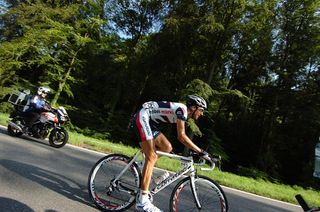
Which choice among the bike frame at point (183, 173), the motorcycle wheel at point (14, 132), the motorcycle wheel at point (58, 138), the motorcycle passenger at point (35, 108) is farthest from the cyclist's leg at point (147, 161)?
the motorcycle wheel at point (14, 132)

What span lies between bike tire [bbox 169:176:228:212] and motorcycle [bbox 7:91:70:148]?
7144mm

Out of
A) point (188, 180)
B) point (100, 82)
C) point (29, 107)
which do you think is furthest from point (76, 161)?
point (100, 82)

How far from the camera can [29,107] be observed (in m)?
12.3

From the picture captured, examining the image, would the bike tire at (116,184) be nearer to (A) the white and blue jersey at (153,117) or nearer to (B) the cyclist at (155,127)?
(B) the cyclist at (155,127)

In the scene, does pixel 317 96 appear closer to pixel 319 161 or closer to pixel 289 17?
pixel 289 17

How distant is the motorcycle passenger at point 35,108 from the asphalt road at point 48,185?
1.57m

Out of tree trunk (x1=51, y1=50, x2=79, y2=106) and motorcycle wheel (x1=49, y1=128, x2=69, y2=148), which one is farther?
tree trunk (x1=51, y1=50, x2=79, y2=106)

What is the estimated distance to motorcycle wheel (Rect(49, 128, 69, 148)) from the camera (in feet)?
38.3

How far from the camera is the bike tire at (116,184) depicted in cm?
557

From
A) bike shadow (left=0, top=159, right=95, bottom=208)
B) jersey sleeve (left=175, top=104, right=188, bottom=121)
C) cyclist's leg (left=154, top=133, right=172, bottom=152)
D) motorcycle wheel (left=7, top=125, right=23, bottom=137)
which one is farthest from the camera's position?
motorcycle wheel (left=7, top=125, right=23, bottom=137)

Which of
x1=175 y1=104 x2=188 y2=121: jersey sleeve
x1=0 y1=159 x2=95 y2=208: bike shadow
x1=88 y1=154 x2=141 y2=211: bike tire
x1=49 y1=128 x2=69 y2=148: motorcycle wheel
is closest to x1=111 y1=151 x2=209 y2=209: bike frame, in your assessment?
x1=88 y1=154 x2=141 y2=211: bike tire

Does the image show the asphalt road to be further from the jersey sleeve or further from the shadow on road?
the jersey sleeve

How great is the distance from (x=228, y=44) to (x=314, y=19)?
727 centimetres

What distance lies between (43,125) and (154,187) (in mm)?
7620
